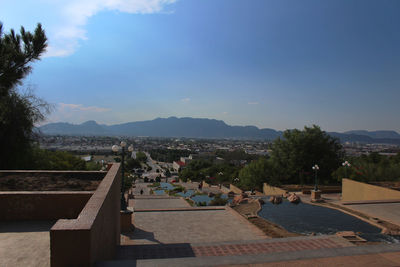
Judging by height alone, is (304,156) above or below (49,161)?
above

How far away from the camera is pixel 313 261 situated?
3361 millimetres

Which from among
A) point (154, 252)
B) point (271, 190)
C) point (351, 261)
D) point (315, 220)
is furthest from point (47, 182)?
point (271, 190)

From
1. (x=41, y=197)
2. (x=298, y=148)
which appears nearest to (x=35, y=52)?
(x=41, y=197)

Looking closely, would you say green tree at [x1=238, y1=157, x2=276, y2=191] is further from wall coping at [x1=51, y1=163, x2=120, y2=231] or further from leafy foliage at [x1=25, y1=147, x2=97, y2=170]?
wall coping at [x1=51, y1=163, x2=120, y2=231]

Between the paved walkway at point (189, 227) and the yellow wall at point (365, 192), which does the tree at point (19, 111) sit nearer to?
the paved walkway at point (189, 227)

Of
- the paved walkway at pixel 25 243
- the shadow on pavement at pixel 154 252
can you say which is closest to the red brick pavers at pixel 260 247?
the shadow on pavement at pixel 154 252

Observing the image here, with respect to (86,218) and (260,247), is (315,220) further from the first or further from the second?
(86,218)

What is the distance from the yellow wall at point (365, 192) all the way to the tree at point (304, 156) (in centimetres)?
1011

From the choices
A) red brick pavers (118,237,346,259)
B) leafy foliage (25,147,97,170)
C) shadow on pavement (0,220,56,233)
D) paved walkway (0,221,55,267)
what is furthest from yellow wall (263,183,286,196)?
paved walkway (0,221,55,267)

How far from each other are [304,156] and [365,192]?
12553mm

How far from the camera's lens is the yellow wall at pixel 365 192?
1494 centimetres

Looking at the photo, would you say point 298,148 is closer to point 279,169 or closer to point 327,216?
point 279,169

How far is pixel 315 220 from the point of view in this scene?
1069 centimetres

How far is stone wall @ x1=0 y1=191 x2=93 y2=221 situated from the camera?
18.9ft
